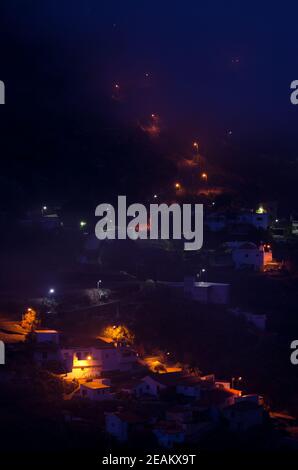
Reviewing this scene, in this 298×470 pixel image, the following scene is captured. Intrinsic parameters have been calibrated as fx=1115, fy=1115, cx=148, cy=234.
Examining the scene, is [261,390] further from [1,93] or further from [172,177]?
[1,93]

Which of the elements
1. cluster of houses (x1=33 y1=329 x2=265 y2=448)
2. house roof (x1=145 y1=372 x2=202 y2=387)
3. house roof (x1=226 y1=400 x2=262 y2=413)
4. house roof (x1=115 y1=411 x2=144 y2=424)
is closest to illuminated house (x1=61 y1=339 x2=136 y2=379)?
cluster of houses (x1=33 y1=329 x2=265 y2=448)

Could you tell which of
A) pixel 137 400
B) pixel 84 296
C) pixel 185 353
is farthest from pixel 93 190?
pixel 137 400

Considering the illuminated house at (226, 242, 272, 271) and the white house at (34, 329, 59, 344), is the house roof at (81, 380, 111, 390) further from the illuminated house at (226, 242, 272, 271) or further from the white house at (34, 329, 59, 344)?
the illuminated house at (226, 242, 272, 271)

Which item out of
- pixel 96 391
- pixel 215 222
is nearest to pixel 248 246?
pixel 215 222

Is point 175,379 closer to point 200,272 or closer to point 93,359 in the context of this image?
point 93,359

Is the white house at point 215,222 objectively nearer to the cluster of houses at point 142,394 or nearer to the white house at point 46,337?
the cluster of houses at point 142,394

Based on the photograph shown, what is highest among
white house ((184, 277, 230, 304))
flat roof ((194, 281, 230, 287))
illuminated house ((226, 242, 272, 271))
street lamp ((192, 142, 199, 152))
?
street lamp ((192, 142, 199, 152))
